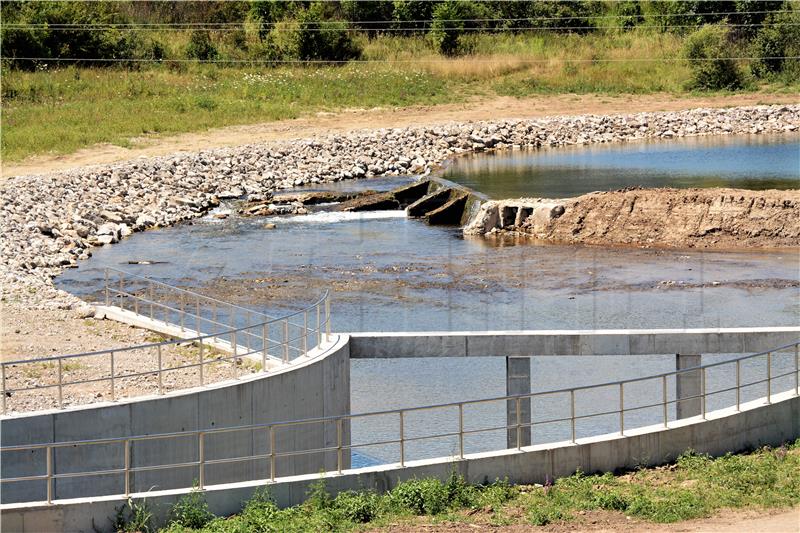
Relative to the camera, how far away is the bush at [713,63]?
8669 cm

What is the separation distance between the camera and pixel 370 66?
8556 centimetres

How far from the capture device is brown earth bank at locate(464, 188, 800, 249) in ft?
139

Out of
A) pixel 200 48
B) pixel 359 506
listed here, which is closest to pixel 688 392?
pixel 359 506

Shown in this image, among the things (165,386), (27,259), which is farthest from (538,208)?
(165,386)

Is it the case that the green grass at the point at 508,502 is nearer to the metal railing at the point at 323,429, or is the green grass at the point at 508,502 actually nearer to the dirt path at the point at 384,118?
the metal railing at the point at 323,429

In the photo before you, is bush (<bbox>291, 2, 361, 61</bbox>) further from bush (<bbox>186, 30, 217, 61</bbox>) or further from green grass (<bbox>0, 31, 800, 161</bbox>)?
bush (<bbox>186, 30, 217, 61</bbox>)

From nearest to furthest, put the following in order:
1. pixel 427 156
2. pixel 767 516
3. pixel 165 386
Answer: pixel 767 516
pixel 165 386
pixel 427 156

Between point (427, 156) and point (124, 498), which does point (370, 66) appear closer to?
point (427, 156)

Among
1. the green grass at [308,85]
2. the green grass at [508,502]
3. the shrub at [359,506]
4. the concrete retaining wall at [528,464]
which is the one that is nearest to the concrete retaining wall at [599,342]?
the concrete retaining wall at [528,464]

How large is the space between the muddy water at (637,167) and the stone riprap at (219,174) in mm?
2346

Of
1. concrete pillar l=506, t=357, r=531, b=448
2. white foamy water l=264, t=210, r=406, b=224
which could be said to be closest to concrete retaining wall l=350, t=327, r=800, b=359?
concrete pillar l=506, t=357, r=531, b=448

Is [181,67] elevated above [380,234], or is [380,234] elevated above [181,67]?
[181,67]

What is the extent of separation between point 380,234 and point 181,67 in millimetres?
37853

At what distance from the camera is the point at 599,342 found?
21.8 meters
